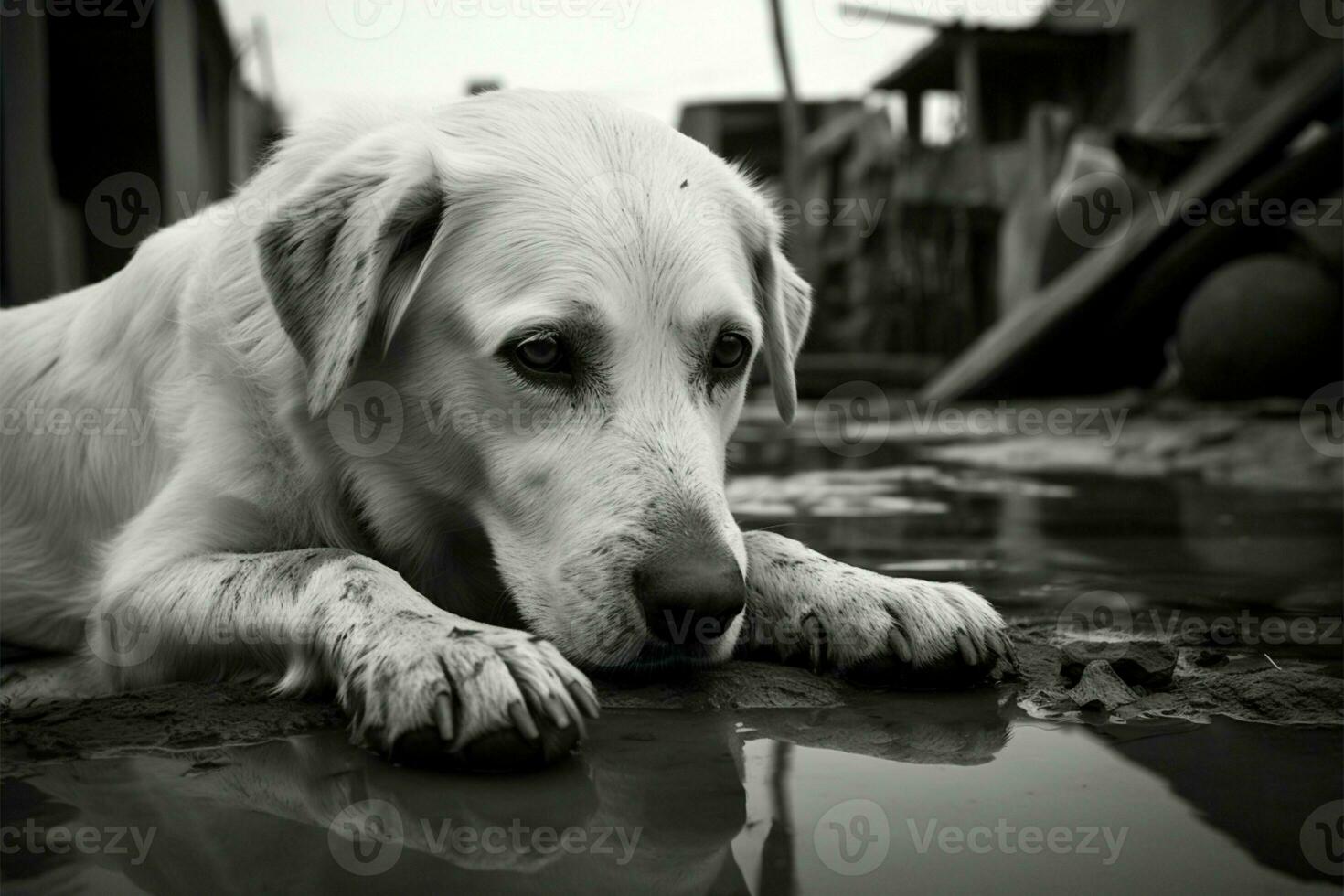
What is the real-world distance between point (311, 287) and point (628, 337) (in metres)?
0.75

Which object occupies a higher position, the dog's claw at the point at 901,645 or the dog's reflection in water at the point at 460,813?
the dog's reflection in water at the point at 460,813

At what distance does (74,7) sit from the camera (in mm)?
9016

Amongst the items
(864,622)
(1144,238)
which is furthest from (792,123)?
(864,622)

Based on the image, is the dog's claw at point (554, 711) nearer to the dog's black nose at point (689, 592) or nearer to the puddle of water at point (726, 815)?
the puddle of water at point (726, 815)

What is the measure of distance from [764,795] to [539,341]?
1197mm

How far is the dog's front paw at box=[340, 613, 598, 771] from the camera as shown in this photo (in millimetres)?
1964

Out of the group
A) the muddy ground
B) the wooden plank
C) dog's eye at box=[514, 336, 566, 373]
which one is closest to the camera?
the muddy ground

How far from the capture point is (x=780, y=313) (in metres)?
3.58
